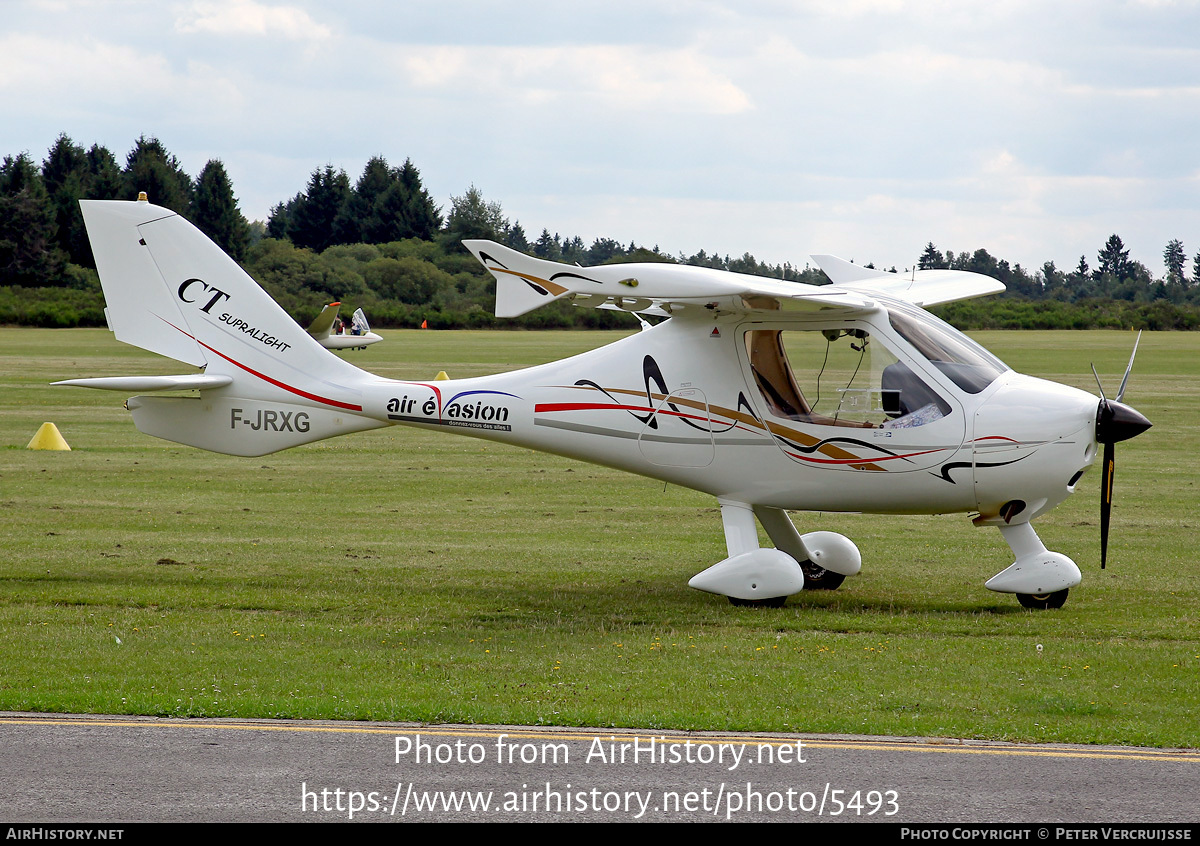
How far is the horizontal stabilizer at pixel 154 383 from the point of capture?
458 inches

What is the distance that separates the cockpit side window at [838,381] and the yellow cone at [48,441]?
17.2 metres

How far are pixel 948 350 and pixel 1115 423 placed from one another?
1500 mm

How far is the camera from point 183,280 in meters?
12.6

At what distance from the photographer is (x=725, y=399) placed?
11602 millimetres

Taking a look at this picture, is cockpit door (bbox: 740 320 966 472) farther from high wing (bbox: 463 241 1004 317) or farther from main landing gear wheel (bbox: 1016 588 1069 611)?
main landing gear wheel (bbox: 1016 588 1069 611)

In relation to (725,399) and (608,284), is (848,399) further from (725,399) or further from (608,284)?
(608,284)

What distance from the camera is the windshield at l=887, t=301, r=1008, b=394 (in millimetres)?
11039

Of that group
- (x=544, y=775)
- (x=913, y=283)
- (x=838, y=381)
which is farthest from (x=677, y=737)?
(x=913, y=283)

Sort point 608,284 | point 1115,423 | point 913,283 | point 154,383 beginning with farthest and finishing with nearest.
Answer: point 913,283 < point 154,383 < point 1115,423 < point 608,284

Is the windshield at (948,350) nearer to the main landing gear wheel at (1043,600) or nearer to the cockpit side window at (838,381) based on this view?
the cockpit side window at (838,381)

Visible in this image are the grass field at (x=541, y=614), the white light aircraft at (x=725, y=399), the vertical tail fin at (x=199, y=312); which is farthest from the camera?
the vertical tail fin at (x=199, y=312)

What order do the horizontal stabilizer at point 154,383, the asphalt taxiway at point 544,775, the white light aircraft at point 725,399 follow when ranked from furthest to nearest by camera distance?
1. the horizontal stabilizer at point 154,383
2. the white light aircraft at point 725,399
3. the asphalt taxiway at point 544,775

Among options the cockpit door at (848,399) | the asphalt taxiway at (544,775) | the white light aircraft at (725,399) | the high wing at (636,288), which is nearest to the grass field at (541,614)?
the asphalt taxiway at (544,775)
